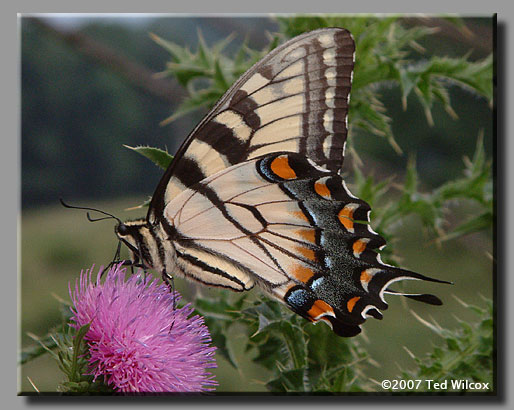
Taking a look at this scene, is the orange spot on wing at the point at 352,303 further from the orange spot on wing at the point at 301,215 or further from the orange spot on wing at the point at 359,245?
the orange spot on wing at the point at 301,215

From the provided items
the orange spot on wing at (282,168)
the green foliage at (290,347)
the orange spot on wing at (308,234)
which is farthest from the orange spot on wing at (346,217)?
the green foliage at (290,347)

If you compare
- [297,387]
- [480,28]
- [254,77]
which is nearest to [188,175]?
[254,77]

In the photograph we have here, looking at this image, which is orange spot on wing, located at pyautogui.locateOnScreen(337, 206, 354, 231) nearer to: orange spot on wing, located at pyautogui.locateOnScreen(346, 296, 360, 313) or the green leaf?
orange spot on wing, located at pyautogui.locateOnScreen(346, 296, 360, 313)

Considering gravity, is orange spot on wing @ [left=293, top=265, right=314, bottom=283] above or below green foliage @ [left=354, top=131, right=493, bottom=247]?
below

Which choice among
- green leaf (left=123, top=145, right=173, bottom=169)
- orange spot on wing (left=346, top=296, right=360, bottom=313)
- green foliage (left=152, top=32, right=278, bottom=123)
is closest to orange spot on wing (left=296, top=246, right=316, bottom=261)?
orange spot on wing (left=346, top=296, right=360, bottom=313)

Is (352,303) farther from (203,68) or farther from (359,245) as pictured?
(203,68)

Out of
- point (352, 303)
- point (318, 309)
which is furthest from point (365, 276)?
point (318, 309)

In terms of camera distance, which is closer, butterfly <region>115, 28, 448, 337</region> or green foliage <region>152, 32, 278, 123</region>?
butterfly <region>115, 28, 448, 337</region>
